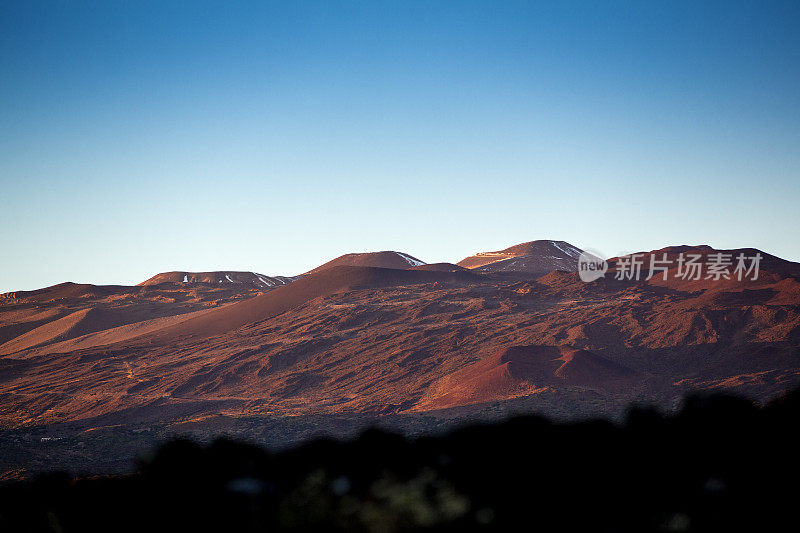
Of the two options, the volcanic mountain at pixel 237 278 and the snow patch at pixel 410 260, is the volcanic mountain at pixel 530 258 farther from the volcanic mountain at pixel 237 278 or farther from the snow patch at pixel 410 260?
the volcanic mountain at pixel 237 278

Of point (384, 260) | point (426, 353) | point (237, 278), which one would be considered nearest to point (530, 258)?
point (384, 260)

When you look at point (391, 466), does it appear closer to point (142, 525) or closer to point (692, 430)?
point (142, 525)

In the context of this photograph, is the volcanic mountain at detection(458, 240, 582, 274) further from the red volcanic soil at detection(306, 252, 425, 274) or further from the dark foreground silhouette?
the dark foreground silhouette

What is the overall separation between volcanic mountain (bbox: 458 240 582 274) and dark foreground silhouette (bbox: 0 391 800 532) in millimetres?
93335

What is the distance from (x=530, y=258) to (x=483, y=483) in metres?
110

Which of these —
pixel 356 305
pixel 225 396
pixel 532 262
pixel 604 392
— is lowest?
pixel 225 396

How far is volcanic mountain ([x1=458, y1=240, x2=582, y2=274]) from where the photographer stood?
11019 centimetres

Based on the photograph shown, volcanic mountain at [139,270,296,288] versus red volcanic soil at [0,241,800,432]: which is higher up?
volcanic mountain at [139,270,296,288]

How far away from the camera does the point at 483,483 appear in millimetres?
8070

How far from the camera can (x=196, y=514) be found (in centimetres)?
842

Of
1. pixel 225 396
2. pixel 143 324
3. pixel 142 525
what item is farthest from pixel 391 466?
pixel 143 324

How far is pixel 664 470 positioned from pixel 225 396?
4264 cm

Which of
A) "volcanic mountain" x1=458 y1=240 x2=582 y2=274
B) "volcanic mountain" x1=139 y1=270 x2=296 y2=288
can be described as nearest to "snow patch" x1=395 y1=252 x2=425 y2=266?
"volcanic mountain" x1=458 y1=240 x2=582 y2=274

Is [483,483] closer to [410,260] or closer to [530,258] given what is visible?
[530,258]
